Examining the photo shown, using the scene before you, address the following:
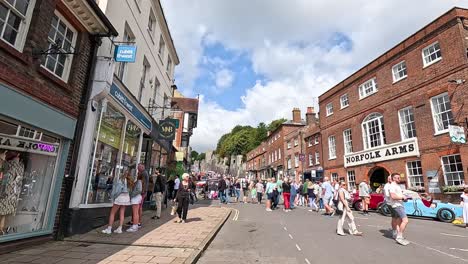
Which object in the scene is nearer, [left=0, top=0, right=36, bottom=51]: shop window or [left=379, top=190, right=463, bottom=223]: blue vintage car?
[left=0, top=0, right=36, bottom=51]: shop window

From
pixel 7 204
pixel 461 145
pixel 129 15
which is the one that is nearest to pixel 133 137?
pixel 129 15

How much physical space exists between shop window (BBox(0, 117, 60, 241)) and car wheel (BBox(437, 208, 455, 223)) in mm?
14331

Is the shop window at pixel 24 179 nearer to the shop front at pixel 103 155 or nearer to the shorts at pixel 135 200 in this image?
the shop front at pixel 103 155

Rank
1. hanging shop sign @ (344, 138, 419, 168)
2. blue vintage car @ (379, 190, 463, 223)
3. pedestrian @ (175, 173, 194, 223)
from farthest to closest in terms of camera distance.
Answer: hanging shop sign @ (344, 138, 419, 168), blue vintage car @ (379, 190, 463, 223), pedestrian @ (175, 173, 194, 223)

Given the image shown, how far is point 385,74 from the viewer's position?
20906 millimetres

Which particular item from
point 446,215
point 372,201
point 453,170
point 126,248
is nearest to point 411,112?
point 453,170

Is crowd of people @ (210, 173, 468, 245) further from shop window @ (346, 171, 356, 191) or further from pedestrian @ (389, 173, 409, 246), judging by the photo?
shop window @ (346, 171, 356, 191)

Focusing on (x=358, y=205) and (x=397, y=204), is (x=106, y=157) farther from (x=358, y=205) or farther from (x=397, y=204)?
(x=358, y=205)

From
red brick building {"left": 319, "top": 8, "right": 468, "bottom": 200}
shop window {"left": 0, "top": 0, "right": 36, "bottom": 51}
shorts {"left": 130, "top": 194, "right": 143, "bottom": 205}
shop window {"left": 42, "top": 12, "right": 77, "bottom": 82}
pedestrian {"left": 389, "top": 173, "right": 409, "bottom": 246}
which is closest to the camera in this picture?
shop window {"left": 0, "top": 0, "right": 36, "bottom": 51}

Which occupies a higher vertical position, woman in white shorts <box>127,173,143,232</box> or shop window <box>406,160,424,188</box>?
shop window <box>406,160,424,188</box>

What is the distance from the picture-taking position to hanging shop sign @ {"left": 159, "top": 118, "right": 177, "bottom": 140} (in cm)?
1402

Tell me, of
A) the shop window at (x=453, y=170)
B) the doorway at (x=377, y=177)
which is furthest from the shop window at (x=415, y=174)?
the doorway at (x=377, y=177)

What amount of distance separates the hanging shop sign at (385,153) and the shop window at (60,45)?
1864cm

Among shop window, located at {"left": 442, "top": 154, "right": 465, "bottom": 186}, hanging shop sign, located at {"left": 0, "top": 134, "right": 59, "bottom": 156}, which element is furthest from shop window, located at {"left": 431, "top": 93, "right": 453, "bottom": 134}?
hanging shop sign, located at {"left": 0, "top": 134, "right": 59, "bottom": 156}
